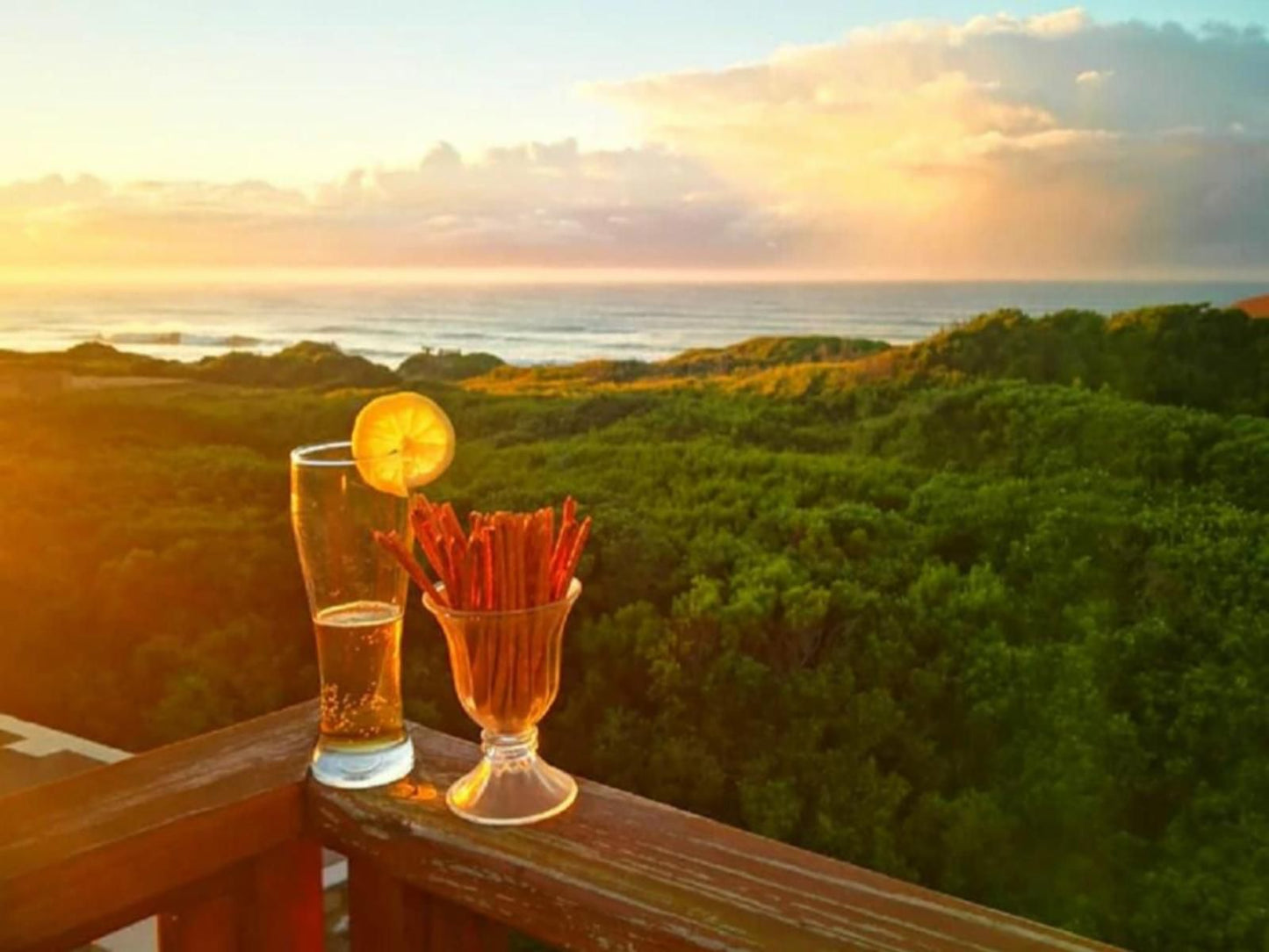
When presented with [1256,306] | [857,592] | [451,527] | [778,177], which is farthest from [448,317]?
[451,527]

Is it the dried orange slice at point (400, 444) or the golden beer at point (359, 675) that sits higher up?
the dried orange slice at point (400, 444)

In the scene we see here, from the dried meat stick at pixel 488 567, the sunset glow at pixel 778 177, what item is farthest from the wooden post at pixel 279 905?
the sunset glow at pixel 778 177

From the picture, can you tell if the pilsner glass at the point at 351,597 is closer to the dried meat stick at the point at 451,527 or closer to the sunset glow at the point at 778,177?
the dried meat stick at the point at 451,527

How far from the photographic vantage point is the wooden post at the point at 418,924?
92 cm

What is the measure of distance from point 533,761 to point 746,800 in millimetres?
1947

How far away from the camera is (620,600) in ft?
9.77

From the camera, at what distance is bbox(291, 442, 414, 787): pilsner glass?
39.2 inches

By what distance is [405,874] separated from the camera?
0.90m

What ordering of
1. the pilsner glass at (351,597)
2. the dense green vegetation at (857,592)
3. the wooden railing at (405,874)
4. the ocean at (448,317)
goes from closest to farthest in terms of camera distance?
1. the wooden railing at (405,874)
2. the pilsner glass at (351,597)
3. the dense green vegetation at (857,592)
4. the ocean at (448,317)

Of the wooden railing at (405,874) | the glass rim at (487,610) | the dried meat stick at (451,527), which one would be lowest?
the wooden railing at (405,874)

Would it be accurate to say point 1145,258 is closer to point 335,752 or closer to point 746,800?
point 746,800

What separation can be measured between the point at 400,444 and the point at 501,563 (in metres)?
0.16

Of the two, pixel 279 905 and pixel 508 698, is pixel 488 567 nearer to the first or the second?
pixel 508 698

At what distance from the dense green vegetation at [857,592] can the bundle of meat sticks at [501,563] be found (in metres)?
1.97
